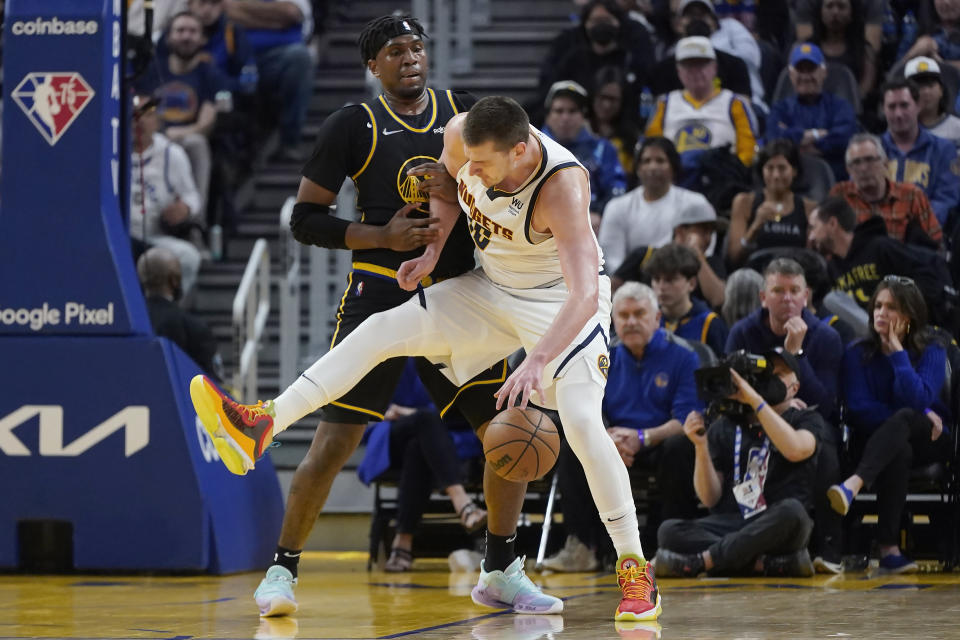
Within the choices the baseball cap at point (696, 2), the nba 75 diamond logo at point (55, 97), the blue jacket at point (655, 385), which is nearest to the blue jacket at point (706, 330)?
the blue jacket at point (655, 385)

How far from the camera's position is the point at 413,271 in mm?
5246

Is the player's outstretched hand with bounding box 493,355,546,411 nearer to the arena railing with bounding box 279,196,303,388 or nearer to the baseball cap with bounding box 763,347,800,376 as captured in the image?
the baseball cap with bounding box 763,347,800,376

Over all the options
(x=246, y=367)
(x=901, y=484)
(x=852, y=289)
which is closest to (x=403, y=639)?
(x=901, y=484)

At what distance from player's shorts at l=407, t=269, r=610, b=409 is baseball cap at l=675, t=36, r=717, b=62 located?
583 centimetres

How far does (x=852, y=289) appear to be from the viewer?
28.4 feet

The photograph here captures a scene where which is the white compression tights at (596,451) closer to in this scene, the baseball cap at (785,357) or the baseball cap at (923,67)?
the baseball cap at (785,357)

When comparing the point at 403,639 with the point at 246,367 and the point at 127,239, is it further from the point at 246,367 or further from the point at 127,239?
the point at 246,367

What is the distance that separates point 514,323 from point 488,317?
123 mm

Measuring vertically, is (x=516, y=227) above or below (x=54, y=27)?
below

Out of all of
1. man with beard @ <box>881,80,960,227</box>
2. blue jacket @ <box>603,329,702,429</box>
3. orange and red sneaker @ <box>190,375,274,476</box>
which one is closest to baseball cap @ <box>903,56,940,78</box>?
man with beard @ <box>881,80,960,227</box>

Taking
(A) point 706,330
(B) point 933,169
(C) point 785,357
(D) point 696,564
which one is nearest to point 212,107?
(A) point 706,330

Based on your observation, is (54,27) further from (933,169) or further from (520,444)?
(933,169)

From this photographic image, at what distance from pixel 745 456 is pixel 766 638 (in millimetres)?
3093

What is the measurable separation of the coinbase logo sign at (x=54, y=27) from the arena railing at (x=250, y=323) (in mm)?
2925
